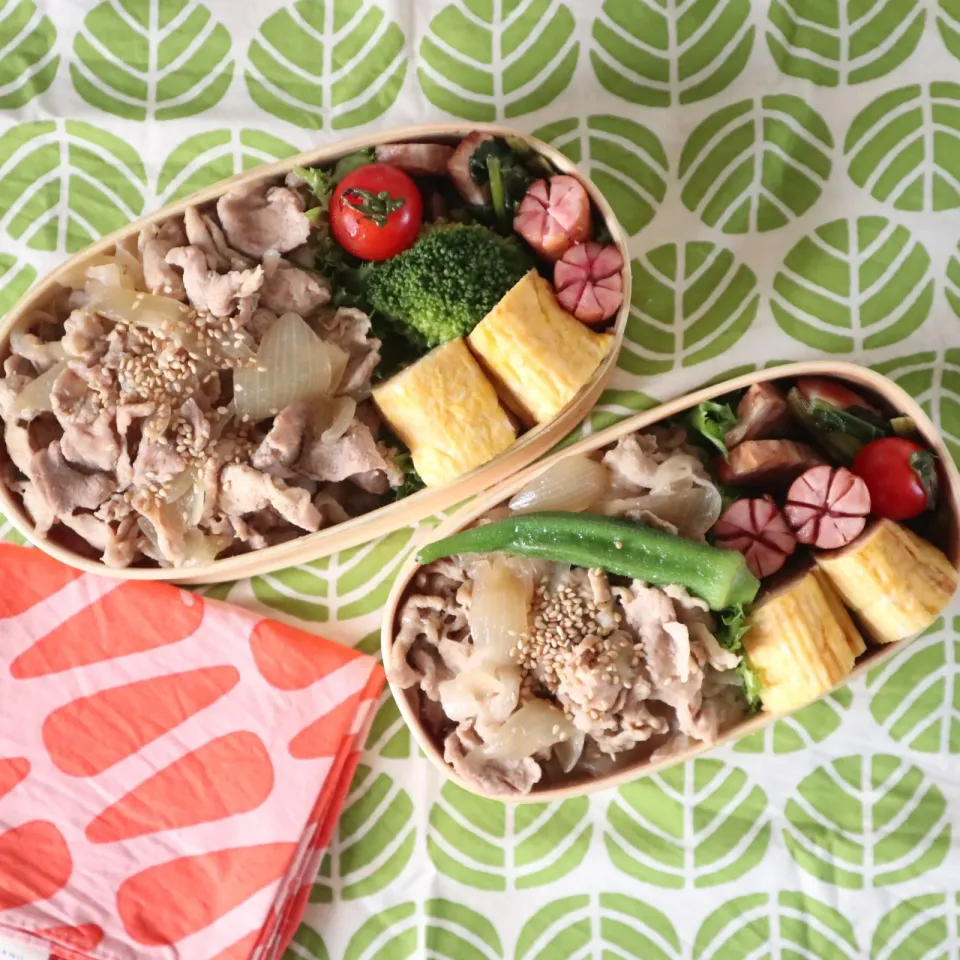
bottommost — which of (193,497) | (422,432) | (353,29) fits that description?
(193,497)

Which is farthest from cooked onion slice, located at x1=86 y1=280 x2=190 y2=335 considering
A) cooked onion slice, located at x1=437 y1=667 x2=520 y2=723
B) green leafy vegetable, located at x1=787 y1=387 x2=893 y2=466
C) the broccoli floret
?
green leafy vegetable, located at x1=787 y1=387 x2=893 y2=466

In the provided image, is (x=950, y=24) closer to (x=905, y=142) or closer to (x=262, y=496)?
(x=905, y=142)

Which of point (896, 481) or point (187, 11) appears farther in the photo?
point (187, 11)

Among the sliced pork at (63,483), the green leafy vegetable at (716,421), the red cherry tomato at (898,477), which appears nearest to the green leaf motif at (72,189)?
the sliced pork at (63,483)

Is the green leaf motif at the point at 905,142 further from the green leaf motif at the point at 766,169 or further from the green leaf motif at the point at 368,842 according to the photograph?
the green leaf motif at the point at 368,842

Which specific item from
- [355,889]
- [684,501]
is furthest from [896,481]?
[355,889]

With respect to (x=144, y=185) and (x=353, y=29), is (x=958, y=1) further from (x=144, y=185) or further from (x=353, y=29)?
(x=144, y=185)
